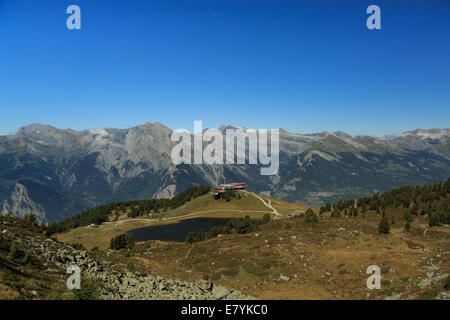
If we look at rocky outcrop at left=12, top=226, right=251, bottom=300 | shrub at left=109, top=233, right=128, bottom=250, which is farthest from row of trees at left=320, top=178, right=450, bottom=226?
rocky outcrop at left=12, top=226, right=251, bottom=300

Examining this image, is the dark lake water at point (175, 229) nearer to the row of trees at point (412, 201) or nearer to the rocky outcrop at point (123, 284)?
the row of trees at point (412, 201)

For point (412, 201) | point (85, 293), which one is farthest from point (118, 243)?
point (412, 201)

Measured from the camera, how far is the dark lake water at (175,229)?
149 metres

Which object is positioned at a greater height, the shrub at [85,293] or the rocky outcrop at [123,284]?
the shrub at [85,293]

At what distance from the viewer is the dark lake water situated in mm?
149300

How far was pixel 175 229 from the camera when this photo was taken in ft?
550

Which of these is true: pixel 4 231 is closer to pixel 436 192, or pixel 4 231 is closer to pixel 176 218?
pixel 176 218

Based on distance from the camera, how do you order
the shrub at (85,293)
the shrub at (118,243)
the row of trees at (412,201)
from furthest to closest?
1. the row of trees at (412,201)
2. the shrub at (118,243)
3. the shrub at (85,293)

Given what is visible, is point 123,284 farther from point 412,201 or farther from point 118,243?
point 412,201

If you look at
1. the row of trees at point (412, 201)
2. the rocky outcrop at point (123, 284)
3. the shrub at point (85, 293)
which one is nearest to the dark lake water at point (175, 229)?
the row of trees at point (412, 201)

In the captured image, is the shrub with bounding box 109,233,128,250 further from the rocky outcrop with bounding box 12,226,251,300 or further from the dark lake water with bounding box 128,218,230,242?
the rocky outcrop with bounding box 12,226,251,300

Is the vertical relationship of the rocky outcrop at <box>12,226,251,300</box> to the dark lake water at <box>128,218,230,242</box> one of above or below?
above
